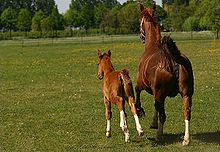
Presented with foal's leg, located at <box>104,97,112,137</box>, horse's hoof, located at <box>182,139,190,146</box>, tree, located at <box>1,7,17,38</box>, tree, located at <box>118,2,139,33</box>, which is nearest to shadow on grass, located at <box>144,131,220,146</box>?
horse's hoof, located at <box>182,139,190,146</box>

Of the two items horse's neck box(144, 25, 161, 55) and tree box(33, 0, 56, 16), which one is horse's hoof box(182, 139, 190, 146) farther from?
tree box(33, 0, 56, 16)

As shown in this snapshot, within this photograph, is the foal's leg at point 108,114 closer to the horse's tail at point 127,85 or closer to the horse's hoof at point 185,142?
the horse's tail at point 127,85

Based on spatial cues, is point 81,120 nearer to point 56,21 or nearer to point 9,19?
point 56,21

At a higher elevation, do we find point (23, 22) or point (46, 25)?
point (23, 22)

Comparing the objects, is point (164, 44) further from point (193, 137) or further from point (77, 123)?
point (77, 123)

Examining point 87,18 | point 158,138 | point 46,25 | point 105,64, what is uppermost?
point 87,18

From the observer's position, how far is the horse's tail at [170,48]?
29.6 feet

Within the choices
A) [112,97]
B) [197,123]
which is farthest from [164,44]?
[197,123]

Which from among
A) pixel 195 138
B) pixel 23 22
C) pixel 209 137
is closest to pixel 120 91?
pixel 195 138

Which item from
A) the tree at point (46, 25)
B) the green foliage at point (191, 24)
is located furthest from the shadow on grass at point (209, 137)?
the tree at point (46, 25)

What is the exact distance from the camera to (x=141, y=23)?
34.7 feet

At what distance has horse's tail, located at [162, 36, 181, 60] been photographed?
9016 millimetres

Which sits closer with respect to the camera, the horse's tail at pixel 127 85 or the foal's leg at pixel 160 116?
the horse's tail at pixel 127 85

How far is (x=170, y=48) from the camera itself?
29.8 feet
